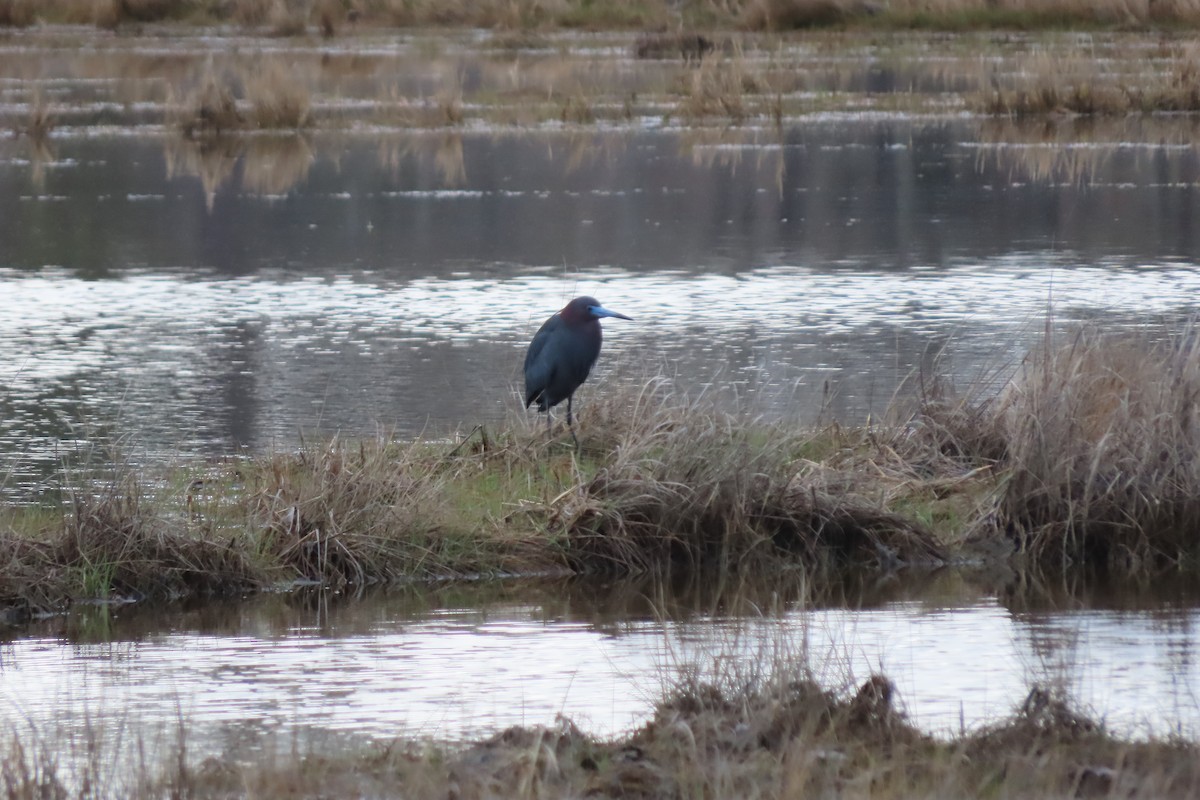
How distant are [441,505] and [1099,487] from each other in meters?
2.78

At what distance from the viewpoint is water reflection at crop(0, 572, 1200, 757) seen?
6020 millimetres

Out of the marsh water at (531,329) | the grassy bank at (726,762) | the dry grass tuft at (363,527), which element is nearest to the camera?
the grassy bank at (726,762)

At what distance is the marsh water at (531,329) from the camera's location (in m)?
6.48

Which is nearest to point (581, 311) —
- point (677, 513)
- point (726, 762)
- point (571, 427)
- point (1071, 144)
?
point (571, 427)

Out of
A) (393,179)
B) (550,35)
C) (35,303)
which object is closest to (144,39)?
(550,35)

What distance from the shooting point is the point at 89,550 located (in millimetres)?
7680

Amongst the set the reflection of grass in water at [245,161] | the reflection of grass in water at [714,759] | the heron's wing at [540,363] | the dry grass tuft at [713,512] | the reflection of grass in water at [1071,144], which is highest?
the heron's wing at [540,363]

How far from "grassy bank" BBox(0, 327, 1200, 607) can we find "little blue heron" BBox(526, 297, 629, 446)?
1.58 ft

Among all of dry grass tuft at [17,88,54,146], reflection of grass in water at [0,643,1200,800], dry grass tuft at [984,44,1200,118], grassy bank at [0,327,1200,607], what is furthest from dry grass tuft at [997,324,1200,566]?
dry grass tuft at [17,88,54,146]

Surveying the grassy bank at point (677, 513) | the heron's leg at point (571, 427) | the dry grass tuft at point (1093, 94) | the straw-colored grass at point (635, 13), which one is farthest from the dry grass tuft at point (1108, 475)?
the straw-colored grass at point (635, 13)

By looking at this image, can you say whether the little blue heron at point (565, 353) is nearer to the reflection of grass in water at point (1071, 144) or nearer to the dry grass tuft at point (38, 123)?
the reflection of grass in water at point (1071, 144)

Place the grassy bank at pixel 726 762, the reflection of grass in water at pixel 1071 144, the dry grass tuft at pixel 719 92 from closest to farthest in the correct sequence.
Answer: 1. the grassy bank at pixel 726 762
2. the reflection of grass in water at pixel 1071 144
3. the dry grass tuft at pixel 719 92

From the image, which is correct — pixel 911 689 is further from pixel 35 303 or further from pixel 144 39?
pixel 144 39

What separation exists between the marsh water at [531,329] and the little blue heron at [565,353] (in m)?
0.60
